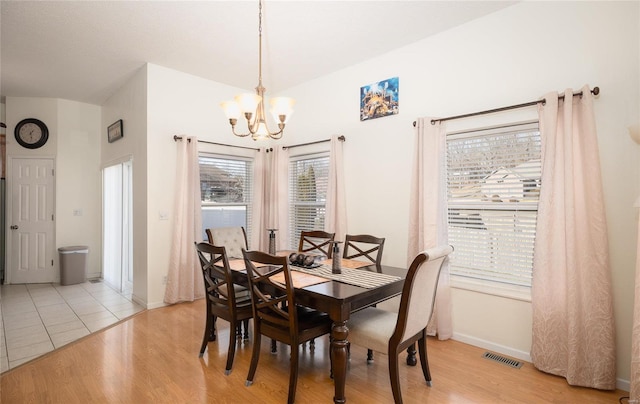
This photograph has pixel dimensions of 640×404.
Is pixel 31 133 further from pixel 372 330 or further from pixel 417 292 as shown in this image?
pixel 417 292

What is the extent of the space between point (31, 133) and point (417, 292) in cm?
637

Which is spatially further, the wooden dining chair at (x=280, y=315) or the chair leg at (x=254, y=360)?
the chair leg at (x=254, y=360)

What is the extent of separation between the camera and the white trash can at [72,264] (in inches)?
199

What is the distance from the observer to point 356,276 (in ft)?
7.88

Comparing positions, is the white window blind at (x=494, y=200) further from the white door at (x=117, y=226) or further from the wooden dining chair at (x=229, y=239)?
the white door at (x=117, y=226)

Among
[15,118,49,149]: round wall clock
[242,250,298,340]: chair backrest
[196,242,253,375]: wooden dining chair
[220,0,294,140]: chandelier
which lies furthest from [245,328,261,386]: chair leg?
[15,118,49,149]: round wall clock

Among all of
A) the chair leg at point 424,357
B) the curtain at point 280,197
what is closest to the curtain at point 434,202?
the chair leg at point 424,357

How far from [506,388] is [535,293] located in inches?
28.9

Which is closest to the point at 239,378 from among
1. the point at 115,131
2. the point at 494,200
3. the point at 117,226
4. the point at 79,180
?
the point at 494,200

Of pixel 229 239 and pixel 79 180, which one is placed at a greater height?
pixel 79 180

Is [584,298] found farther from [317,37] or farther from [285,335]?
[317,37]

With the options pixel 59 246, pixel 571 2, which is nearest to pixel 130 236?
pixel 59 246

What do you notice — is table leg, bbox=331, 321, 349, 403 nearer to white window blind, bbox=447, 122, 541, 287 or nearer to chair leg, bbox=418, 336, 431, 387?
chair leg, bbox=418, 336, 431, 387

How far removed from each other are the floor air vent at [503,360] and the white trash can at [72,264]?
576cm
